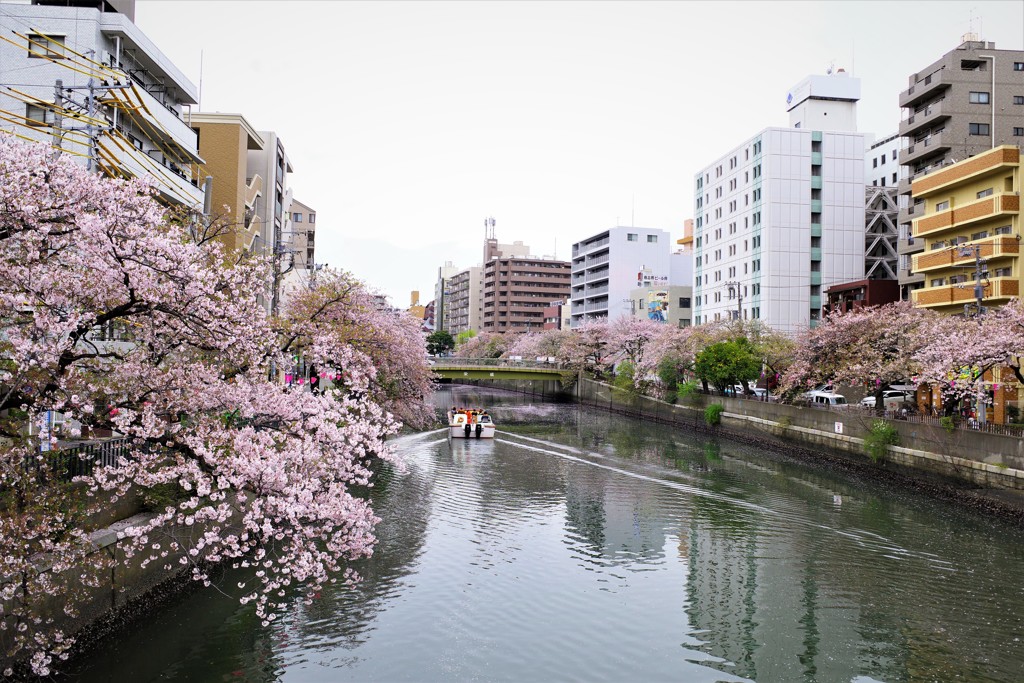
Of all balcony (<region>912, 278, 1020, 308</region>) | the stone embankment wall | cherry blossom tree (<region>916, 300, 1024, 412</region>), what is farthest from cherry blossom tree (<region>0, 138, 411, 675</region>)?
balcony (<region>912, 278, 1020, 308</region>)

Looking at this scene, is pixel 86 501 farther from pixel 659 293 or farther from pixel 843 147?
pixel 659 293

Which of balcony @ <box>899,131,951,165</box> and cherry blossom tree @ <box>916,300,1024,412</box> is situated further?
balcony @ <box>899,131,951,165</box>

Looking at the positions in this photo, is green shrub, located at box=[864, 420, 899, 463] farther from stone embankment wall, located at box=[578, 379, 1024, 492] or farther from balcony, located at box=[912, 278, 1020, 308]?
balcony, located at box=[912, 278, 1020, 308]

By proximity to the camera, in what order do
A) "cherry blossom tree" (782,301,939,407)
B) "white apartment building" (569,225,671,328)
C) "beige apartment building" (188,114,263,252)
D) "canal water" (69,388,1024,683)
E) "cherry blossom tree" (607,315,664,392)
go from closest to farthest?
"canal water" (69,388,1024,683)
"cherry blossom tree" (782,301,939,407)
"beige apartment building" (188,114,263,252)
"cherry blossom tree" (607,315,664,392)
"white apartment building" (569,225,671,328)

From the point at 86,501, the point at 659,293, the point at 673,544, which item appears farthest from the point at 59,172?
the point at 659,293

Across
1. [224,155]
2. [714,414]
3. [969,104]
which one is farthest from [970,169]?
[224,155]

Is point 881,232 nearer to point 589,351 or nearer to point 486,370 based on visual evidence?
point 589,351

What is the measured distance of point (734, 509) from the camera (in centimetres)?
2658

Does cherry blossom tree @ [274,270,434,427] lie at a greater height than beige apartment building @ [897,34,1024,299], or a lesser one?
lesser

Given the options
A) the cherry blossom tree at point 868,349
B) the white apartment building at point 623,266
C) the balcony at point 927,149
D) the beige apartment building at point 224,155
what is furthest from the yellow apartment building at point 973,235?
the white apartment building at point 623,266

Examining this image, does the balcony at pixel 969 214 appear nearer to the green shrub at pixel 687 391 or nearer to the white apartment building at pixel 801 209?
the green shrub at pixel 687 391

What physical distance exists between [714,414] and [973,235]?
59.2 feet

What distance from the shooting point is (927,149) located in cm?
5122

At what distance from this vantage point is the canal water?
44.9 ft
